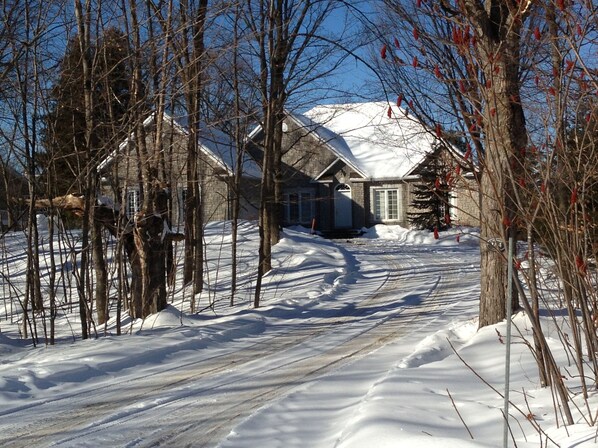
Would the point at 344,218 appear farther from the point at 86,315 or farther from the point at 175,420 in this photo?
the point at 175,420

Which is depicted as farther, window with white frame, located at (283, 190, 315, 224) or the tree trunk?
window with white frame, located at (283, 190, 315, 224)

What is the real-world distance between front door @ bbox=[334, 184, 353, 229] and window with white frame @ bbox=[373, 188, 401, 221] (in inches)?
52.2

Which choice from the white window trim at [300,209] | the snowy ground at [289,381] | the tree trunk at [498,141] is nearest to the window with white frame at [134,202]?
the snowy ground at [289,381]

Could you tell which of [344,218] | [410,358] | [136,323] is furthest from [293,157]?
[410,358]

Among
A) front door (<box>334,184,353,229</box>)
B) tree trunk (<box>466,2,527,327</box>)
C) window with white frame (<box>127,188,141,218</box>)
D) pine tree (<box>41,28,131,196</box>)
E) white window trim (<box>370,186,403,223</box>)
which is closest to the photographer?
tree trunk (<box>466,2,527,327</box>)

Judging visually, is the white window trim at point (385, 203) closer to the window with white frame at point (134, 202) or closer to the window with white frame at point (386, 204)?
the window with white frame at point (386, 204)

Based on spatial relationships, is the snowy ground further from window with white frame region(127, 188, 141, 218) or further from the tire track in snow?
window with white frame region(127, 188, 141, 218)

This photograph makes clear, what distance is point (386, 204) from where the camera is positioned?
38750 mm

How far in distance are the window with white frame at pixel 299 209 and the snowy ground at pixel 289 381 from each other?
70.9 ft

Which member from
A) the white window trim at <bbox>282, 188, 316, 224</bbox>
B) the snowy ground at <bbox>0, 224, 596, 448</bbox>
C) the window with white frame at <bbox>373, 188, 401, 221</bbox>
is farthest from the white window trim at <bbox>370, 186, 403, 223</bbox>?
the snowy ground at <bbox>0, 224, 596, 448</bbox>

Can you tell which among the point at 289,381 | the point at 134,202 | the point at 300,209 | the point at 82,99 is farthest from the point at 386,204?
the point at 289,381

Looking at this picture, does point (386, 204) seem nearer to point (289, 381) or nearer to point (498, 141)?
point (289, 381)

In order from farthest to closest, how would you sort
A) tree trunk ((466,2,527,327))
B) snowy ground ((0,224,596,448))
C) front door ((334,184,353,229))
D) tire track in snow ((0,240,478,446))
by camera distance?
front door ((334,184,353,229)), tire track in snow ((0,240,478,446)), snowy ground ((0,224,596,448)), tree trunk ((466,2,527,327))

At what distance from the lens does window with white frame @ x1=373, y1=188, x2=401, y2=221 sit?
127ft
